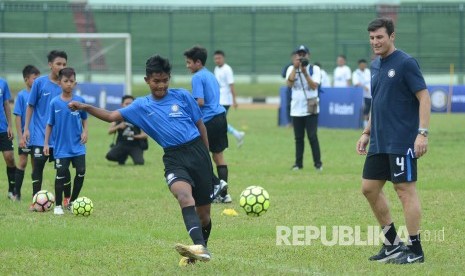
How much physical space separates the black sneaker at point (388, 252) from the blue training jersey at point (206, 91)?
489 cm

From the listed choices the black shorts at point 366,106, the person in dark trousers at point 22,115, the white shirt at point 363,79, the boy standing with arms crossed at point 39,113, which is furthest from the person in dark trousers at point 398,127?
the white shirt at point 363,79

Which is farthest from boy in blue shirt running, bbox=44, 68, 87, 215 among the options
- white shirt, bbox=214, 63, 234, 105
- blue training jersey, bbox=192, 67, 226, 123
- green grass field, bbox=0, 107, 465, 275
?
white shirt, bbox=214, 63, 234, 105

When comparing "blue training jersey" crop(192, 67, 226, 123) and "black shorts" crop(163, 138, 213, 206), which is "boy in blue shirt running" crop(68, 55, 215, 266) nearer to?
"black shorts" crop(163, 138, 213, 206)

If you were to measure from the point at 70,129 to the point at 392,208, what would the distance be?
4.33 m

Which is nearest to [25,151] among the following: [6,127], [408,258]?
[6,127]

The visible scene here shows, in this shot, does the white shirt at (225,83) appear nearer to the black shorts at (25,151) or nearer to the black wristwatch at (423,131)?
the black shorts at (25,151)

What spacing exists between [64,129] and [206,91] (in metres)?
2.06

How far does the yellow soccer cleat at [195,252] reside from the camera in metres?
7.80

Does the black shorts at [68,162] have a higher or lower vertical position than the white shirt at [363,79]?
lower

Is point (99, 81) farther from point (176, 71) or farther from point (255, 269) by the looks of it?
point (255, 269)

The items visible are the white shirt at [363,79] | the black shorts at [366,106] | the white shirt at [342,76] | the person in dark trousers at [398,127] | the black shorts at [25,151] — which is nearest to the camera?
the person in dark trousers at [398,127]

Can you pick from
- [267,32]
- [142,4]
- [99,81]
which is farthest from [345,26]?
[99,81]

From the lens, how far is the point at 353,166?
18.1 meters

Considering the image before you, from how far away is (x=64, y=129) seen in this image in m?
12.2
